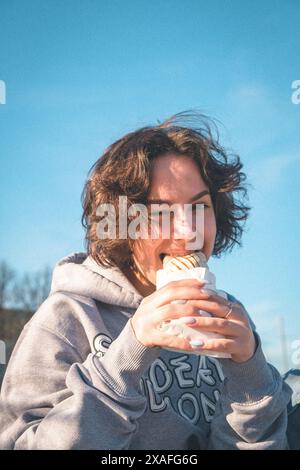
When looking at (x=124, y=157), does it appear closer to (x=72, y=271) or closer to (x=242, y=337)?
(x=72, y=271)

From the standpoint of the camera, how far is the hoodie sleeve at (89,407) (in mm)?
1633

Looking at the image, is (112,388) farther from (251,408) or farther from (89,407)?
(251,408)

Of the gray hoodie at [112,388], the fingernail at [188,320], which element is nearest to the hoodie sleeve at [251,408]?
the gray hoodie at [112,388]

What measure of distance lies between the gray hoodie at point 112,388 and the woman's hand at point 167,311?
0.18 ft

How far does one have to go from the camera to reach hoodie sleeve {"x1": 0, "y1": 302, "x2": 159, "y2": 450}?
1.63 m

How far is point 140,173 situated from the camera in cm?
238

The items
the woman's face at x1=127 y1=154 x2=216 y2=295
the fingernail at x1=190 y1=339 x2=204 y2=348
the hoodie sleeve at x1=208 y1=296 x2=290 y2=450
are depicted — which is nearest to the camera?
the fingernail at x1=190 y1=339 x2=204 y2=348

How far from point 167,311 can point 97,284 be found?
2.36 ft

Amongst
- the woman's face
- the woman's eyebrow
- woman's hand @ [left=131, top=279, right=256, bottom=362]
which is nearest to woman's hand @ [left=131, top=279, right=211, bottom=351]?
woman's hand @ [left=131, top=279, right=256, bottom=362]

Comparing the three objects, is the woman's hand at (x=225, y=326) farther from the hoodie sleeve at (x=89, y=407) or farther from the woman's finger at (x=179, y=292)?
the hoodie sleeve at (x=89, y=407)

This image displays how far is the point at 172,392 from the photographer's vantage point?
7.18ft

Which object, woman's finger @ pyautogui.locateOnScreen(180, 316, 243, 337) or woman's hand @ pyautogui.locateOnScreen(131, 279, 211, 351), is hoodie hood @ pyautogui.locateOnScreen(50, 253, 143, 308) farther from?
woman's finger @ pyautogui.locateOnScreen(180, 316, 243, 337)

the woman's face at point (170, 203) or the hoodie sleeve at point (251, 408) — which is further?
the woman's face at point (170, 203)

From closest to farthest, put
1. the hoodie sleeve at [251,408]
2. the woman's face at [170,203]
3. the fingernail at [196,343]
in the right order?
the fingernail at [196,343], the hoodie sleeve at [251,408], the woman's face at [170,203]
